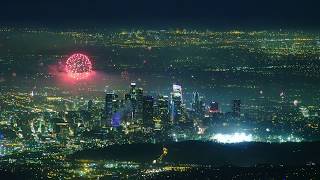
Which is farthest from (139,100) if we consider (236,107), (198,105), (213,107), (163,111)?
(236,107)

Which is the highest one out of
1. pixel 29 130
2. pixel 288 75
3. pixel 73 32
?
pixel 73 32

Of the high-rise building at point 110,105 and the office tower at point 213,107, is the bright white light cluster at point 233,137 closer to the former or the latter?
the office tower at point 213,107

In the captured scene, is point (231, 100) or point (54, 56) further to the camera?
point (54, 56)

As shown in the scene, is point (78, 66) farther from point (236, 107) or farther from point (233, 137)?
point (233, 137)

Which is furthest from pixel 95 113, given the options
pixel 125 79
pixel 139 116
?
pixel 125 79

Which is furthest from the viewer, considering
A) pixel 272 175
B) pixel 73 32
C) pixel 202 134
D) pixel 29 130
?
pixel 73 32

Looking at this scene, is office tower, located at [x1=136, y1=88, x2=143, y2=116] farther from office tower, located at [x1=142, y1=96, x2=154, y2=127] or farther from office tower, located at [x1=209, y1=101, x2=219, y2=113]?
office tower, located at [x1=209, y1=101, x2=219, y2=113]

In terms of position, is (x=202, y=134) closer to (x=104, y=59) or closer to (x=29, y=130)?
(x=29, y=130)

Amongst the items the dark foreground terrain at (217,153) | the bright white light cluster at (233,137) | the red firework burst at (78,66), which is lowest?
the bright white light cluster at (233,137)
